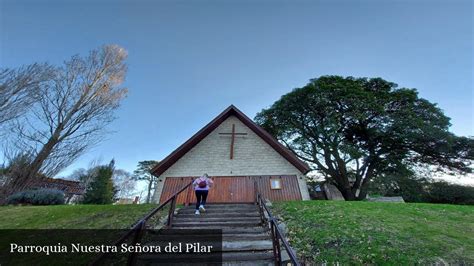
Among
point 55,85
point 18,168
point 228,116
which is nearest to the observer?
point 18,168

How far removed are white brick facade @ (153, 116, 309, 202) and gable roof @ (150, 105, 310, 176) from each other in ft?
0.63

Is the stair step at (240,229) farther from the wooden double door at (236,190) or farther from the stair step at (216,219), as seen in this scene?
the wooden double door at (236,190)

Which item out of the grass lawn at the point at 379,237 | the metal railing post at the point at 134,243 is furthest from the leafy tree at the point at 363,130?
the metal railing post at the point at 134,243

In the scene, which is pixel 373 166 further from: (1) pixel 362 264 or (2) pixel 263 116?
(1) pixel 362 264

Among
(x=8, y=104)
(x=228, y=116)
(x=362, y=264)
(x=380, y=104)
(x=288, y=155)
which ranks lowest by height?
(x=362, y=264)

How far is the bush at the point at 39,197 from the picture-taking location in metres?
10.9

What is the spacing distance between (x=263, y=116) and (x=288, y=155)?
998 cm

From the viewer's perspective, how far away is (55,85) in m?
10.2

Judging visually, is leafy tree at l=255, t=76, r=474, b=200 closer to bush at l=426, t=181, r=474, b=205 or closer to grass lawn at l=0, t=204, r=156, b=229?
bush at l=426, t=181, r=474, b=205

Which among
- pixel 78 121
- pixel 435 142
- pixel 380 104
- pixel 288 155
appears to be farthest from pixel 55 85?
pixel 435 142

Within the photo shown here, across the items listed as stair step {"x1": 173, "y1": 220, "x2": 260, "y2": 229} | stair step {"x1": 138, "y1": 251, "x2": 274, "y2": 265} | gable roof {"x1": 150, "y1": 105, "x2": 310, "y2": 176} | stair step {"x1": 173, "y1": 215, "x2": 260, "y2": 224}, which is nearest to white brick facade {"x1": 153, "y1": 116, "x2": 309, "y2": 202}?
gable roof {"x1": 150, "y1": 105, "x2": 310, "y2": 176}

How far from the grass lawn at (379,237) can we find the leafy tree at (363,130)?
10215 mm

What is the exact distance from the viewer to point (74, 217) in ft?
24.6

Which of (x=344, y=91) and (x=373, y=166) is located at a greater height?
(x=344, y=91)
